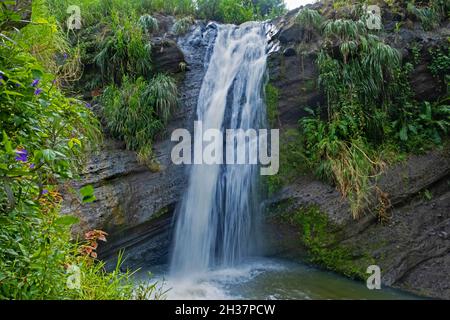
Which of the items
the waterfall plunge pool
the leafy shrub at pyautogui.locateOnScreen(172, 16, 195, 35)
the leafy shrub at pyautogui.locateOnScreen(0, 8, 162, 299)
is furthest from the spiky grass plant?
the leafy shrub at pyautogui.locateOnScreen(0, 8, 162, 299)

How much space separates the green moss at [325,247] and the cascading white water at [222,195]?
0.78 meters

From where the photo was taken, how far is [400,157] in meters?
5.13

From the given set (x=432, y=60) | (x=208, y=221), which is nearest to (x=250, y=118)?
(x=208, y=221)

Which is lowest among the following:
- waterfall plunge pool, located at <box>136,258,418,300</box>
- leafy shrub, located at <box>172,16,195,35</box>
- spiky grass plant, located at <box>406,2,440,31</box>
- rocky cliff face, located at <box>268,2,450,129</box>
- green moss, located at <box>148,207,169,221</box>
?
waterfall plunge pool, located at <box>136,258,418,300</box>

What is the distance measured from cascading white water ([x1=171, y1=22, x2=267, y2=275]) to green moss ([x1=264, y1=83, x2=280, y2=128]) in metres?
0.12

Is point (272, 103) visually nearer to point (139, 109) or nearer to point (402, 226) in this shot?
point (139, 109)

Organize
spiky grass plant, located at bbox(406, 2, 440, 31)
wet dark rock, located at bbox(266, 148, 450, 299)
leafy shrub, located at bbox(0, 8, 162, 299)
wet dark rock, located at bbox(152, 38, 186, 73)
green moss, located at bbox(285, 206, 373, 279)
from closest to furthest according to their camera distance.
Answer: leafy shrub, located at bbox(0, 8, 162, 299), wet dark rock, located at bbox(266, 148, 450, 299), green moss, located at bbox(285, 206, 373, 279), spiky grass plant, located at bbox(406, 2, 440, 31), wet dark rock, located at bbox(152, 38, 186, 73)

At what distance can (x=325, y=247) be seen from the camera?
483 centimetres

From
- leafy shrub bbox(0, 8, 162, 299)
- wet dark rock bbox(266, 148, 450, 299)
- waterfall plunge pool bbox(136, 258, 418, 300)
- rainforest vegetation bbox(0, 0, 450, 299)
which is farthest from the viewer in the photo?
rainforest vegetation bbox(0, 0, 450, 299)

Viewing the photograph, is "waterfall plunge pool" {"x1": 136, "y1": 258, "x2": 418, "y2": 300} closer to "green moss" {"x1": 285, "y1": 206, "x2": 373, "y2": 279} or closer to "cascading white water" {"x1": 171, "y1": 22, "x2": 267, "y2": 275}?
"green moss" {"x1": 285, "y1": 206, "x2": 373, "y2": 279}

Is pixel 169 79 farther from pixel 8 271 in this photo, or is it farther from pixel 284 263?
pixel 8 271

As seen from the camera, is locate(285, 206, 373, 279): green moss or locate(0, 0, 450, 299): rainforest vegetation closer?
locate(285, 206, 373, 279): green moss

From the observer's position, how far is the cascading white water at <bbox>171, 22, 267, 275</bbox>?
203 inches

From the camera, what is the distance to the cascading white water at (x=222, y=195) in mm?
5164
